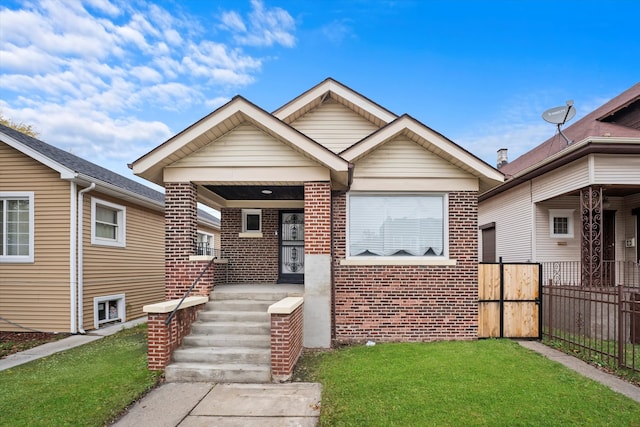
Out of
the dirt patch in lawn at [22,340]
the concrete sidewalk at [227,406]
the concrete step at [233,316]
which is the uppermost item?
the concrete step at [233,316]

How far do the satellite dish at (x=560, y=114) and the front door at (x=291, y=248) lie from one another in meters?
8.77

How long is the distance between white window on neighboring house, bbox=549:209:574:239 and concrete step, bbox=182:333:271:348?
32.5 ft

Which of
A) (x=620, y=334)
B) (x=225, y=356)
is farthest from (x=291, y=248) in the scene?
(x=620, y=334)

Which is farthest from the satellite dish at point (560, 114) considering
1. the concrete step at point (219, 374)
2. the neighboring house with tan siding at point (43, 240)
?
the neighboring house with tan siding at point (43, 240)

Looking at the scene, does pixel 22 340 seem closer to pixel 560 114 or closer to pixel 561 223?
pixel 561 223

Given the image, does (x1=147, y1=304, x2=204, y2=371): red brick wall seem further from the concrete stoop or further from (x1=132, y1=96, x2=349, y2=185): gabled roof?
(x1=132, y1=96, x2=349, y2=185): gabled roof

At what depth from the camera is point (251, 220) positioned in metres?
10.4

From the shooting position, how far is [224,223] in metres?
10.3

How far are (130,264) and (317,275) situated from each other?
7506 mm

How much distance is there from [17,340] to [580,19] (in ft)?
78.1

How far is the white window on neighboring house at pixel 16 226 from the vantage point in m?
9.49

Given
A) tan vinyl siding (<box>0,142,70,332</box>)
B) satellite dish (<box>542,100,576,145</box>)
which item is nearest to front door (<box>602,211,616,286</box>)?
satellite dish (<box>542,100,576,145</box>)

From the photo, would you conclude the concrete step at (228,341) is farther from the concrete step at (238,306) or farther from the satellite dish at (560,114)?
the satellite dish at (560,114)

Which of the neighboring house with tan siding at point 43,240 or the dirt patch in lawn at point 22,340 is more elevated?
the neighboring house with tan siding at point 43,240
